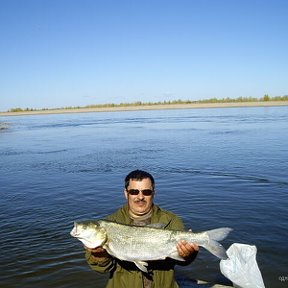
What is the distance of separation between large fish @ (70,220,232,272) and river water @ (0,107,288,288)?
7.89 feet

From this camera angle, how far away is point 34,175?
55.8 feet

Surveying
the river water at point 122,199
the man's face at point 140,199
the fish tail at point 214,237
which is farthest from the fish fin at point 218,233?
the river water at point 122,199

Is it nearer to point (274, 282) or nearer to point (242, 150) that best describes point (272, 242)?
point (274, 282)

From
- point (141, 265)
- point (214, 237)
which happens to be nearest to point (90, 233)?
point (141, 265)

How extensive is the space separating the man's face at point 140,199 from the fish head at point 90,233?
16.5 inches

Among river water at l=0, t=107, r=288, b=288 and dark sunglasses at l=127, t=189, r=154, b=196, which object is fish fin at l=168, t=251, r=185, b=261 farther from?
river water at l=0, t=107, r=288, b=288

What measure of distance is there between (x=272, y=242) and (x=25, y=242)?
575 cm

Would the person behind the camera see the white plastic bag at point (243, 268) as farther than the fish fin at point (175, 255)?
Yes

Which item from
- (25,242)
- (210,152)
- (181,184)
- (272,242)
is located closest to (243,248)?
(272,242)

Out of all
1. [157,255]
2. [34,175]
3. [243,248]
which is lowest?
[34,175]

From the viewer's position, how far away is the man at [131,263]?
4.05 metres

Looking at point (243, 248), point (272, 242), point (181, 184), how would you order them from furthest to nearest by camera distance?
point (181, 184) → point (272, 242) → point (243, 248)

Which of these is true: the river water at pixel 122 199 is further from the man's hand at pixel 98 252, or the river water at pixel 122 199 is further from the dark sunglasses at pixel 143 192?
the dark sunglasses at pixel 143 192

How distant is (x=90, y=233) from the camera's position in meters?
3.87
